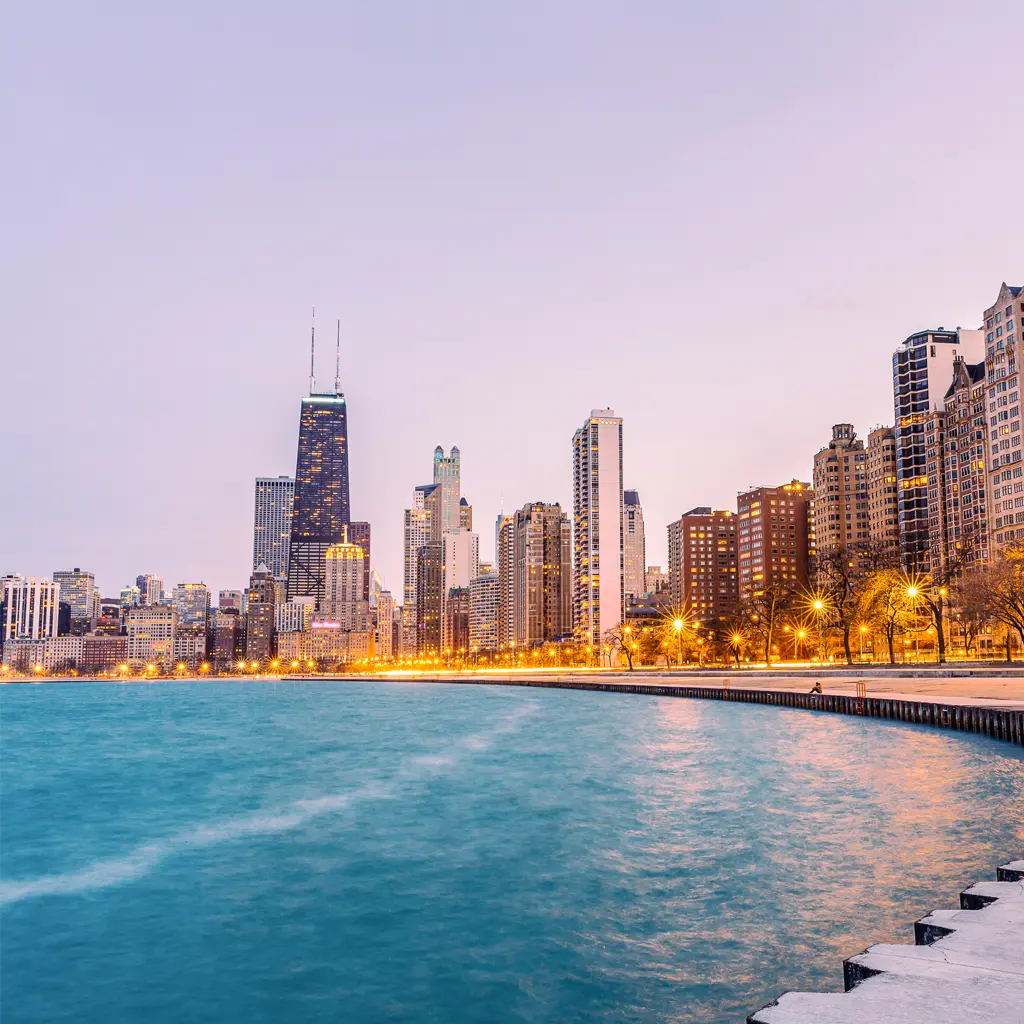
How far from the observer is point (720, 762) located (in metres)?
50.7

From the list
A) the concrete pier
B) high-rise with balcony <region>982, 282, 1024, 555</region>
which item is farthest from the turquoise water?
high-rise with balcony <region>982, 282, 1024, 555</region>

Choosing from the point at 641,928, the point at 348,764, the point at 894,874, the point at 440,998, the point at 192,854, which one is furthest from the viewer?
the point at 348,764

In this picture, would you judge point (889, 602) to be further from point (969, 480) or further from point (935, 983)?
point (935, 983)

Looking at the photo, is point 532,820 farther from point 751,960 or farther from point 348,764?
point 348,764

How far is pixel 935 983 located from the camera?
33.1 feet

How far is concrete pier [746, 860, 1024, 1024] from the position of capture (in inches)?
361

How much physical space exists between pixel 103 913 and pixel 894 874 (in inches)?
899

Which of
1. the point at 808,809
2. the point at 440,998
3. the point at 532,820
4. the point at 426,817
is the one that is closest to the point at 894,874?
the point at 808,809

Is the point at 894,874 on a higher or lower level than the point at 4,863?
higher

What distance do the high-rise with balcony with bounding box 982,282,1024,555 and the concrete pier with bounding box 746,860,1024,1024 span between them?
165888 millimetres

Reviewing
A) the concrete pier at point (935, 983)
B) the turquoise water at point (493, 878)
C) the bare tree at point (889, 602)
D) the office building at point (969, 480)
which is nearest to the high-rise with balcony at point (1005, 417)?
the office building at point (969, 480)

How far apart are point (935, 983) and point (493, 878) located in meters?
18.2

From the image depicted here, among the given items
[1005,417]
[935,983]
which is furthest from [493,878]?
[1005,417]

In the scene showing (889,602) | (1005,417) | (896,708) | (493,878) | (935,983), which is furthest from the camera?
(1005,417)
